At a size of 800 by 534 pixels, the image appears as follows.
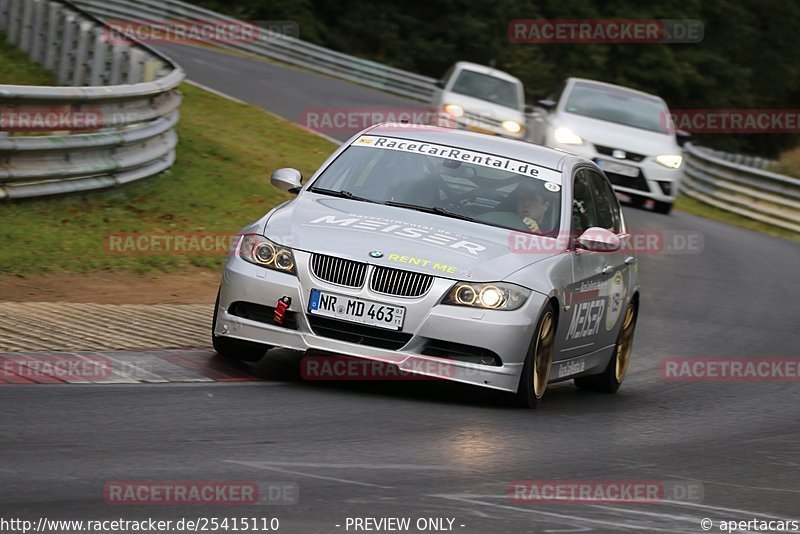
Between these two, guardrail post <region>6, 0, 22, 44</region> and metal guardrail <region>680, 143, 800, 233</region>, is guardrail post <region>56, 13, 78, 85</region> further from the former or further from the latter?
metal guardrail <region>680, 143, 800, 233</region>

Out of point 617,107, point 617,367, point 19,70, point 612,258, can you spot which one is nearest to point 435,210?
point 612,258

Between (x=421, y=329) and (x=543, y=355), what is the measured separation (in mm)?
1011

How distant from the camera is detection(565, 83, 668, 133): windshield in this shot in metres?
22.6

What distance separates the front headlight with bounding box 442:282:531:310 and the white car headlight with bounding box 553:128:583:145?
13.7 meters

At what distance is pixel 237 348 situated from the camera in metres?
8.84

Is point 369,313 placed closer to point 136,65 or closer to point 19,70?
point 136,65

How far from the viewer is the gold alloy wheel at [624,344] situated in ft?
35.1

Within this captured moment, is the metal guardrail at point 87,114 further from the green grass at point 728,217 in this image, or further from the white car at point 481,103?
the green grass at point 728,217

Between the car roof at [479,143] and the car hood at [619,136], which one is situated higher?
the car roof at [479,143]

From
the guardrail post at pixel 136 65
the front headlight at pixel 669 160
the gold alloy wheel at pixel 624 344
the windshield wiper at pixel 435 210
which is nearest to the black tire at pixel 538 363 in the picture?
the windshield wiper at pixel 435 210

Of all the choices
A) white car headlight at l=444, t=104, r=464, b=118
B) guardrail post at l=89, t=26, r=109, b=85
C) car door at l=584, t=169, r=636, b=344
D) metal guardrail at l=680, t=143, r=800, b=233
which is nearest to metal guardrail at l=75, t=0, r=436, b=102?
metal guardrail at l=680, t=143, r=800, b=233

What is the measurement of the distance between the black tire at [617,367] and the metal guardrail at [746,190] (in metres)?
18.1

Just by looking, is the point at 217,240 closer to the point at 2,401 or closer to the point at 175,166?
the point at 175,166

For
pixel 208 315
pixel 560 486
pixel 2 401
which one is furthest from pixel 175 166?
pixel 560 486
